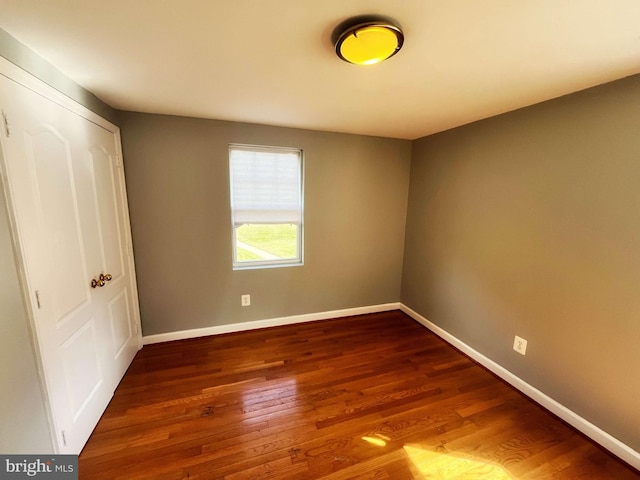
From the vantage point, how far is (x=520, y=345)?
6.79 ft

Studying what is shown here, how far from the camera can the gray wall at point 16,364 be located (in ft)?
3.41

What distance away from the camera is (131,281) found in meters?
2.36

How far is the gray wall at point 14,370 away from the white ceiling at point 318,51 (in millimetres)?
806

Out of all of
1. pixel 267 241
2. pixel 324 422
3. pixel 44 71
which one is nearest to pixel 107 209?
pixel 44 71

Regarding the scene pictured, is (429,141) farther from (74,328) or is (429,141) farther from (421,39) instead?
(74,328)

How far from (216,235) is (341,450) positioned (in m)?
2.05

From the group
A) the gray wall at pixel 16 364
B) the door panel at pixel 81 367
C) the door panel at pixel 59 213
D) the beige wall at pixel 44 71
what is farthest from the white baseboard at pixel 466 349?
the beige wall at pixel 44 71

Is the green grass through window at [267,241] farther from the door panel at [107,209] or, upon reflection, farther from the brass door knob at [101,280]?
the brass door knob at [101,280]

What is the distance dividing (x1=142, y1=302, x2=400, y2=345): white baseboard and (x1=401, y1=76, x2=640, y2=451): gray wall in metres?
0.96

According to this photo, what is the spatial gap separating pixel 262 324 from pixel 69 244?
1.91 meters

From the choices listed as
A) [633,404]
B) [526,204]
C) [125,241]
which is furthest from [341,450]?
[125,241]

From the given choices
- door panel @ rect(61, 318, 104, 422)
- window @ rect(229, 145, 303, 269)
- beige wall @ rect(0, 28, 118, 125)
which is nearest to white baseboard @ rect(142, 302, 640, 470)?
window @ rect(229, 145, 303, 269)

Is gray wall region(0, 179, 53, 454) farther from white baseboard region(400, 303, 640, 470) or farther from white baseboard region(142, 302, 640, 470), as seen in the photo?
white baseboard region(400, 303, 640, 470)

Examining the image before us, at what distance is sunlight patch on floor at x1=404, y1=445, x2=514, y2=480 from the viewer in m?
1.43
